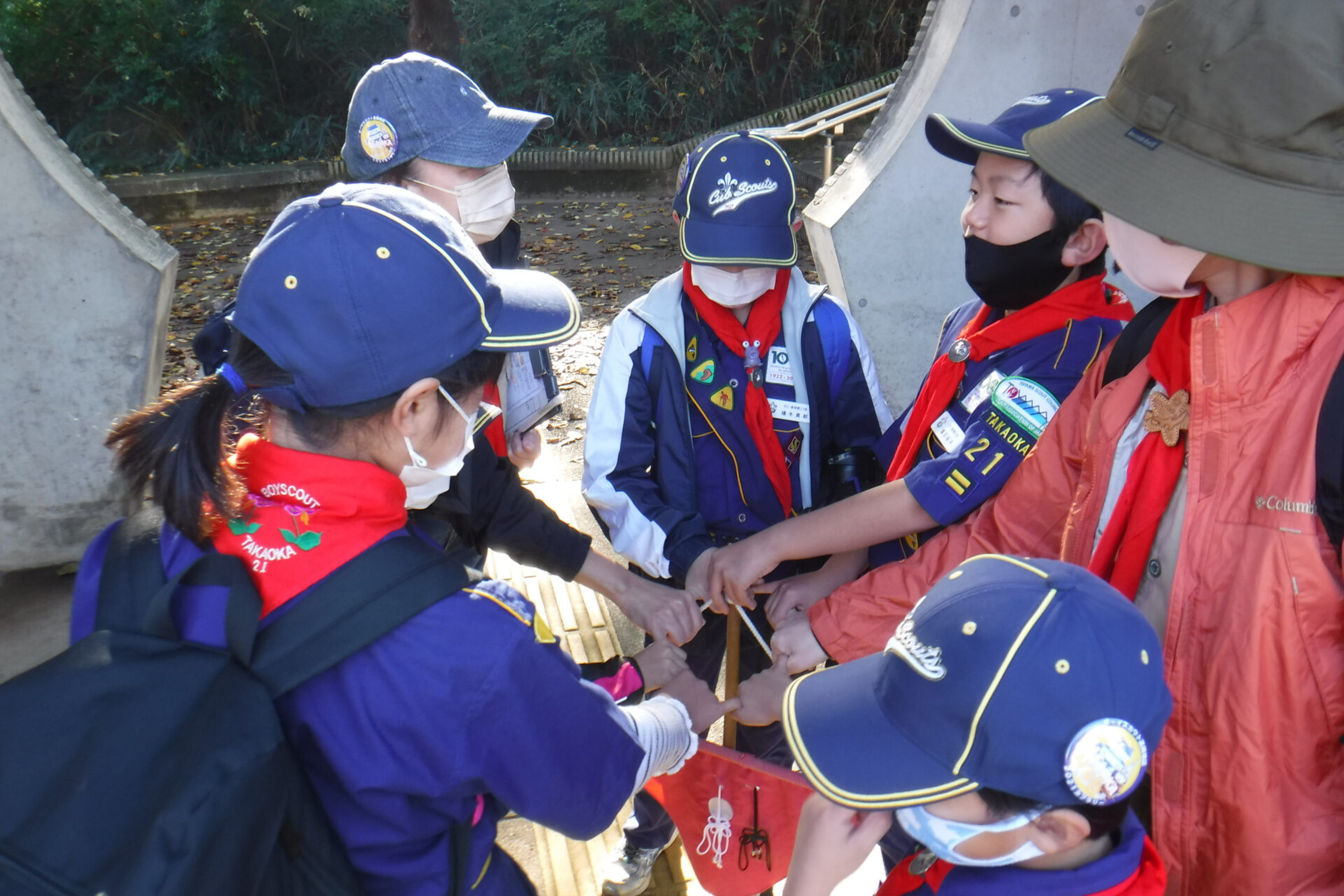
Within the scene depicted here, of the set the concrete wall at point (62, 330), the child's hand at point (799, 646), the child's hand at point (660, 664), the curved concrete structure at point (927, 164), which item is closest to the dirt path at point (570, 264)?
the curved concrete structure at point (927, 164)

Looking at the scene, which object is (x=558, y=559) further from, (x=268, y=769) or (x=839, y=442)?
(x=268, y=769)

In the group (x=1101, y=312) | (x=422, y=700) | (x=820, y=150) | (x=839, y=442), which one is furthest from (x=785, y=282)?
(x=820, y=150)

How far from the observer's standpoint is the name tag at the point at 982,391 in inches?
79.9

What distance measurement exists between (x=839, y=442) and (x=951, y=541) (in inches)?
29.3

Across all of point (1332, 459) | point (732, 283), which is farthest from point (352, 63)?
point (1332, 459)

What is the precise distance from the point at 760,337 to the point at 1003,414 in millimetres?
768

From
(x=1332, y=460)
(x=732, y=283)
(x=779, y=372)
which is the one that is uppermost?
(x=1332, y=460)

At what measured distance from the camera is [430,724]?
1.28 m

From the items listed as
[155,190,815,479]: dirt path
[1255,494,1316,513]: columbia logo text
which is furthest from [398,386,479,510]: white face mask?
[155,190,815,479]: dirt path

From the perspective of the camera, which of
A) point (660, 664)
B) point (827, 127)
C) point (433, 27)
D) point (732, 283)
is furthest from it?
point (433, 27)

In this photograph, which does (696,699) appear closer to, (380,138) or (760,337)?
(760,337)

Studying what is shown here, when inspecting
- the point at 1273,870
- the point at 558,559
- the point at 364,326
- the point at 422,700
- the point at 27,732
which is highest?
the point at 364,326

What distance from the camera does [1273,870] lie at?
1.36 meters

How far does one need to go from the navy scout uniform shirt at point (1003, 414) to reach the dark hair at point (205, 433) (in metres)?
1.08
